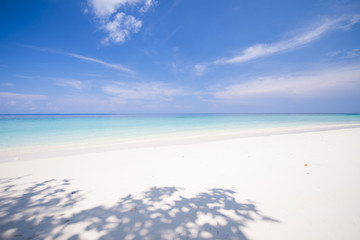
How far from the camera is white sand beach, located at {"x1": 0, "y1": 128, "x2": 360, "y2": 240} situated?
273cm

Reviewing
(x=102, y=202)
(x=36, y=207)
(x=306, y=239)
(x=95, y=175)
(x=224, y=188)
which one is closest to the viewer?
Answer: (x=306, y=239)

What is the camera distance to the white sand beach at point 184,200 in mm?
2732

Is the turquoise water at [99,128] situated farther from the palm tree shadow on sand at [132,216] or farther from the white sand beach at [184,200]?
the palm tree shadow on sand at [132,216]

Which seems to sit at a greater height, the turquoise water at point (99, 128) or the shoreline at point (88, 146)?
the shoreline at point (88, 146)

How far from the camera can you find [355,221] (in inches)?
112

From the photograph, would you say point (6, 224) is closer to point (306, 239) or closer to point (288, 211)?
point (306, 239)

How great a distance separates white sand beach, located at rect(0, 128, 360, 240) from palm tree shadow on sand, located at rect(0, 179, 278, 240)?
2 centimetres

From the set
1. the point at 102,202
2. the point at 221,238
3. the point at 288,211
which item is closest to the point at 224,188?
the point at 288,211

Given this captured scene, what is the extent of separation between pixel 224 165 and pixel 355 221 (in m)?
3.64

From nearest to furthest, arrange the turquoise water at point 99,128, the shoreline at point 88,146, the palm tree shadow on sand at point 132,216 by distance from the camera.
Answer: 1. the palm tree shadow on sand at point 132,216
2. the shoreline at point 88,146
3. the turquoise water at point 99,128

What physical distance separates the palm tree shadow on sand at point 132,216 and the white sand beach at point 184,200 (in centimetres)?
2

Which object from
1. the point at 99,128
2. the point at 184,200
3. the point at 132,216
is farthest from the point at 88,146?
the point at 99,128

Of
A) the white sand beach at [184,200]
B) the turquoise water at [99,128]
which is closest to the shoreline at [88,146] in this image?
the turquoise water at [99,128]

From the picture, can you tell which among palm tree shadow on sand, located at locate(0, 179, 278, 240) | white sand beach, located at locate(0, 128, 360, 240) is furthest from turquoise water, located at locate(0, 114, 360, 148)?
palm tree shadow on sand, located at locate(0, 179, 278, 240)
